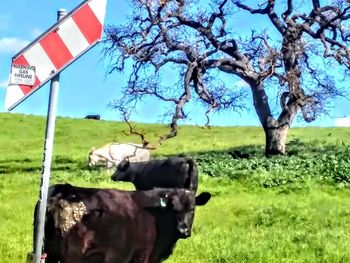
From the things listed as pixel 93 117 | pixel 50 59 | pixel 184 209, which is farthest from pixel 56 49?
pixel 93 117

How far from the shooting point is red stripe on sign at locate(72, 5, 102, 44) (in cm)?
721

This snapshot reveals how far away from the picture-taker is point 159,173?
1543 cm

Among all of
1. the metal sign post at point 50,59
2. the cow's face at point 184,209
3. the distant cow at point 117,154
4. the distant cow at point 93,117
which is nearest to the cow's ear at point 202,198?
the cow's face at point 184,209

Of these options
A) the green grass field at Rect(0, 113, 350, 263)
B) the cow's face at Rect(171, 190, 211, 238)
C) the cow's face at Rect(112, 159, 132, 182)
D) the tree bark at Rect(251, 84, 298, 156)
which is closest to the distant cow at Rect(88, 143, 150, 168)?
the green grass field at Rect(0, 113, 350, 263)

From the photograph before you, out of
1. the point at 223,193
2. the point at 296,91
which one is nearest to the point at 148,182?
the point at 223,193

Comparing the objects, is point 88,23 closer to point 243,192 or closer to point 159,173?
point 159,173

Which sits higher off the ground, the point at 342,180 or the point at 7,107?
the point at 7,107

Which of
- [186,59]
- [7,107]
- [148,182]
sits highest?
[186,59]

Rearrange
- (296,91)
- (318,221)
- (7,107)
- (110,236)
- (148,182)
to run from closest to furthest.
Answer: (7,107)
(110,236)
(148,182)
(318,221)
(296,91)

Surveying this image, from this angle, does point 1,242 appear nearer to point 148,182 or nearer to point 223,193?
point 148,182

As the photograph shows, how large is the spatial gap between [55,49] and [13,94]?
0.60 metres

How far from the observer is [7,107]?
6918mm

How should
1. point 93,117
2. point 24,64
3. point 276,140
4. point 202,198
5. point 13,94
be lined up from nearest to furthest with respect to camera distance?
point 13,94 < point 24,64 < point 202,198 < point 276,140 < point 93,117

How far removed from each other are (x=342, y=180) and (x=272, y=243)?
1219cm
